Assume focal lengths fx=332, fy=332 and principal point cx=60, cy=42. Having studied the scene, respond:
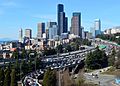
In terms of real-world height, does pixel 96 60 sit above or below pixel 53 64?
above

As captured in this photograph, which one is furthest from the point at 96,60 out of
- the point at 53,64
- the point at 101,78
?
the point at 101,78

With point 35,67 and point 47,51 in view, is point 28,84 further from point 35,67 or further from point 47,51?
point 47,51

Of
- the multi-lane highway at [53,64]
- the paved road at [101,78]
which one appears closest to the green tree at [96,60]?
the multi-lane highway at [53,64]

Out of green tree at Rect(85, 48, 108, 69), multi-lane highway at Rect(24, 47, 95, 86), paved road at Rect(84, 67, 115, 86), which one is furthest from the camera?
green tree at Rect(85, 48, 108, 69)

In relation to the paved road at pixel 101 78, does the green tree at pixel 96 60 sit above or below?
above

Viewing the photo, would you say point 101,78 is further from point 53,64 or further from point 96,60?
point 53,64

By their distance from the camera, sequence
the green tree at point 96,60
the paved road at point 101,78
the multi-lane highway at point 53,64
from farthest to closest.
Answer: the green tree at point 96,60 < the paved road at point 101,78 < the multi-lane highway at point 53,64

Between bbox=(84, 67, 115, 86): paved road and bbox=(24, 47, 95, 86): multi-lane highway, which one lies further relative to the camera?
bbox=(84, 67, 115, 86): paved road

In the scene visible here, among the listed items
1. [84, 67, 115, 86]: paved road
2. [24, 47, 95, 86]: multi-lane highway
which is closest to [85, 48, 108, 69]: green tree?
[24, 47, 95, 86]: multi-lane highway

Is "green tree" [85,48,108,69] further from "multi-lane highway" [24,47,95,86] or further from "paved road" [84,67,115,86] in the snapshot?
"paved road" [84,67,115,86]

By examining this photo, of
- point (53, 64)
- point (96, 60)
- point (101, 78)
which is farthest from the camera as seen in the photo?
point (53, 64)

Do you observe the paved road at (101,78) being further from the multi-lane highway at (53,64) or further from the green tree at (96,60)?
the green tree at (96,60)

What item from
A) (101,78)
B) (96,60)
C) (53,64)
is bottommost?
(101,78)
